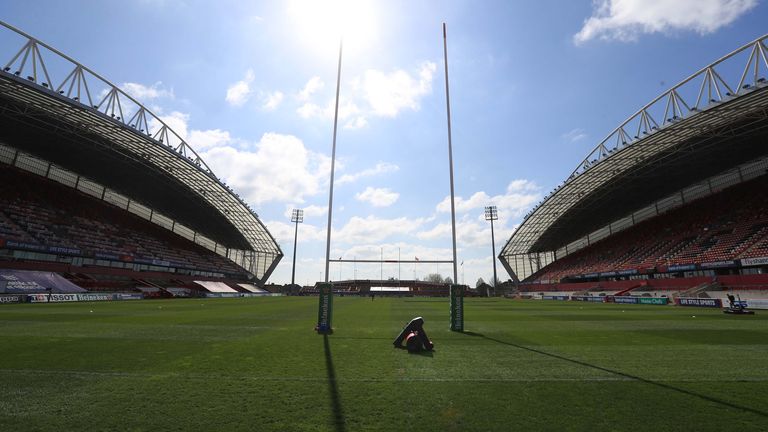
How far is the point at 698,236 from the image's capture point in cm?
4509

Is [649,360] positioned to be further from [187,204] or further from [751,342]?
[187,204]

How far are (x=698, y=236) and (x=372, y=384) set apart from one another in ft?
181

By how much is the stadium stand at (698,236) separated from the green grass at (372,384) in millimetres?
36716

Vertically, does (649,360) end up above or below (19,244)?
below

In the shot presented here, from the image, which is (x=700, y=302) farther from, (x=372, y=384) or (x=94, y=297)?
(x=94, y=297)

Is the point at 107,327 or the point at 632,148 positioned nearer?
the point at 107,327

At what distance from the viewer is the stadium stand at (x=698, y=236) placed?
1512 inches

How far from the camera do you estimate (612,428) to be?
461cm

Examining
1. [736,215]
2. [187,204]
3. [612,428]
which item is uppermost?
[187,204]

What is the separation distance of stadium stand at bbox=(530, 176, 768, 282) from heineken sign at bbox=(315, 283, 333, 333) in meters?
42.0

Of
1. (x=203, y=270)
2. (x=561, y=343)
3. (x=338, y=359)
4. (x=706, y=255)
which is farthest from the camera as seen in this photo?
(x=203, y=270)

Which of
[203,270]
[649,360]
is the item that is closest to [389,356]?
[649,360]

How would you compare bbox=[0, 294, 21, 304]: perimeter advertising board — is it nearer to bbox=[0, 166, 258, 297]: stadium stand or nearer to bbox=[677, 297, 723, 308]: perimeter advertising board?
bbox=[0, 166, 258, 297]: stadium stand

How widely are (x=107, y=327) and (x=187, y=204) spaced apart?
5435 centimetres
